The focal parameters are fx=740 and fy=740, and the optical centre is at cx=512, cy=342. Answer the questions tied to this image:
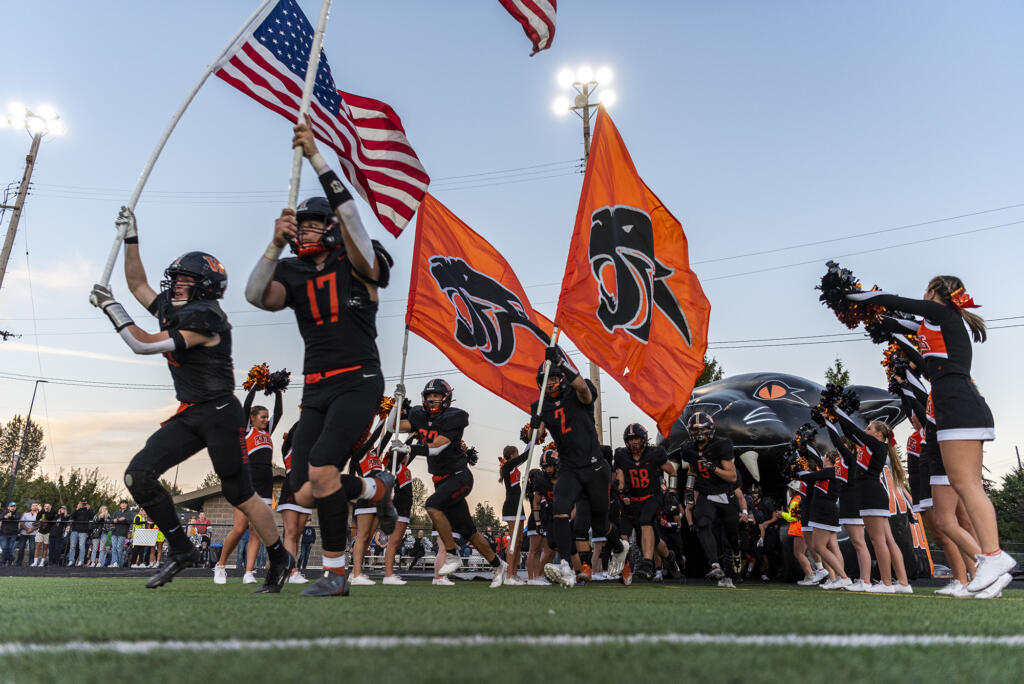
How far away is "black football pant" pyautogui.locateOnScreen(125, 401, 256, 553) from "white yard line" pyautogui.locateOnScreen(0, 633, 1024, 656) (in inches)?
126

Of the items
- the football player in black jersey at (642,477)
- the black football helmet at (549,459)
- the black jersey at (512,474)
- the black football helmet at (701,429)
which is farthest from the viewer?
the black football helmet at (549,459)

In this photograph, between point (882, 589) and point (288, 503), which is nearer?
point (288, 503)

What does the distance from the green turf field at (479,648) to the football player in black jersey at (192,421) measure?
5.76ft

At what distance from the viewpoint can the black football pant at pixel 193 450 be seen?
18.1 ft

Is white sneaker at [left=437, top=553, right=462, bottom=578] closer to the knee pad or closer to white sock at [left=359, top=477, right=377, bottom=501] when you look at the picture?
white sock at [left=359, top=477, right=377, bottom=501]

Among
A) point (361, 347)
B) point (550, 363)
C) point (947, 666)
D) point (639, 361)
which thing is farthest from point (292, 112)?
point (947, 666)

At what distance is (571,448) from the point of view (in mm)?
8688

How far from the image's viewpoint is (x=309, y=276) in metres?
5.20

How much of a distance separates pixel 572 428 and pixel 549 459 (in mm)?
4242

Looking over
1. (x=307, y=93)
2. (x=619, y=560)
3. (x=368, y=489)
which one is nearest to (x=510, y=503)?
(x=619, y=560)

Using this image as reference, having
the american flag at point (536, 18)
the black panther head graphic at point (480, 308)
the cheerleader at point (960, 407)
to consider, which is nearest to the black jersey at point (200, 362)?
the black panther head graphic at point (480, 308)

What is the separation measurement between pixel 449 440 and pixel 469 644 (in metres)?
7.28

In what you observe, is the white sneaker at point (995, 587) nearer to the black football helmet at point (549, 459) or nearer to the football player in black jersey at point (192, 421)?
the football player in black jersey at point (192, 421)

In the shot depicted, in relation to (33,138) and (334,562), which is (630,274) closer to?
(334,562)
